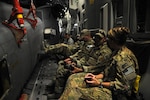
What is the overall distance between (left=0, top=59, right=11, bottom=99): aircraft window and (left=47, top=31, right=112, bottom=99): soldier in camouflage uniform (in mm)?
→ 1130

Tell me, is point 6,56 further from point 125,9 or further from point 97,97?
point 125,9

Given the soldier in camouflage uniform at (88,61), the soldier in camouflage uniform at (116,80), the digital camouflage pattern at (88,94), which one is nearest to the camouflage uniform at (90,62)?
the soldier in camouflage uniform at (88,61)

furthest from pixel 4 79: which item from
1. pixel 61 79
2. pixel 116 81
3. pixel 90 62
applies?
pixel 61 79

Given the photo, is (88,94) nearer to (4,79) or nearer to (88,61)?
(4,79)

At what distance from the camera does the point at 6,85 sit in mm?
2320

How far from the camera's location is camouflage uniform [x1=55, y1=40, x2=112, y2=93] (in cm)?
295

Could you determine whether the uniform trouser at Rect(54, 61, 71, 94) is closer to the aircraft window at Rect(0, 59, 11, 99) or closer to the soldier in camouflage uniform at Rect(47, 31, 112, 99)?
the soldier in camouflage uniform at Rect(47, 31, 112, 99)

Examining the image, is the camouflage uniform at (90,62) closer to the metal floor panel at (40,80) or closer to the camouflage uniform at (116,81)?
the metal floor panel at (40,80)

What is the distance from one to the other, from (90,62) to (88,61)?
0.23ft

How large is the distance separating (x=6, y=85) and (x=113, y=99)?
113 centimetres

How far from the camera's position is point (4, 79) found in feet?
7.45

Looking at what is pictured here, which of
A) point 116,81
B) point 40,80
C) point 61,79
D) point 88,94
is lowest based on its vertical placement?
point 40,80

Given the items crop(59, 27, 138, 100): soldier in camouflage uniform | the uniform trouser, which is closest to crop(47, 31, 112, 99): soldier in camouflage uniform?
the uniform trouser

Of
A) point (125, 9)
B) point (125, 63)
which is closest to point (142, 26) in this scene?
point (125, 9)
